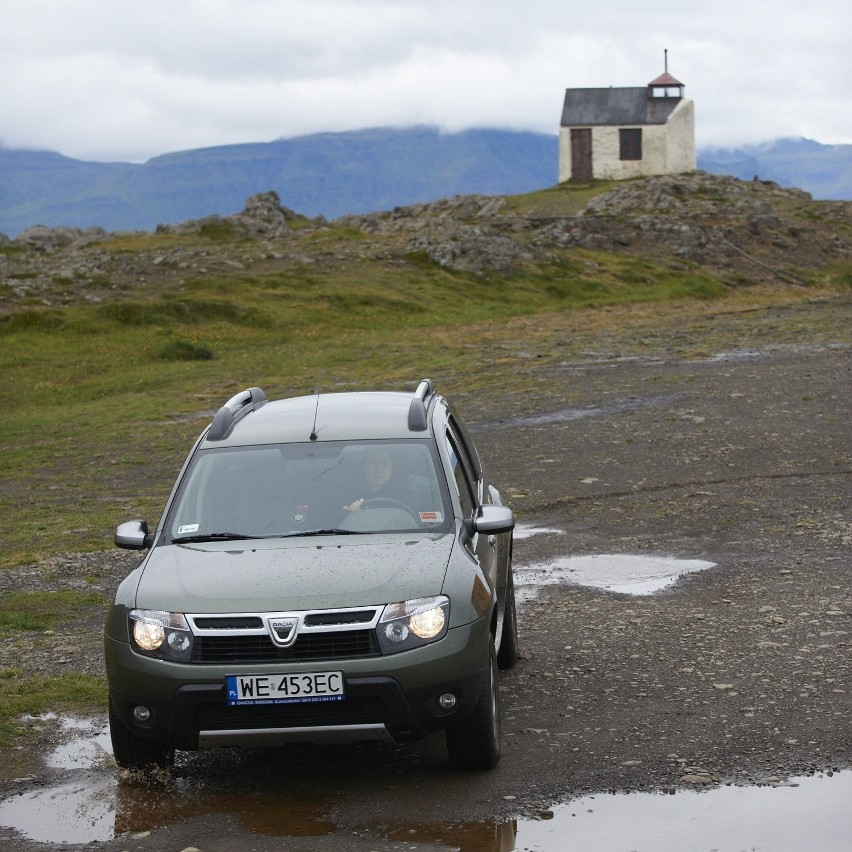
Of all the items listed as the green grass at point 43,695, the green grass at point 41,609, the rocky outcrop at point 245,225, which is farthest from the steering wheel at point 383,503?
the rocky outcrop at point 245,225

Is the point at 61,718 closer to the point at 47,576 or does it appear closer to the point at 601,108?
the point at 47,576

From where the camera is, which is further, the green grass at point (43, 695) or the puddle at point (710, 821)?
the green grass at point (43, 695)

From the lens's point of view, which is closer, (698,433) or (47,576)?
(47,576)

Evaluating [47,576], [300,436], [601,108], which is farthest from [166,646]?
[601,108]

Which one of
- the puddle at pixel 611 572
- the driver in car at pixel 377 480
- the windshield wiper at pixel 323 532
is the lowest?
the puddle at pixel 611 572

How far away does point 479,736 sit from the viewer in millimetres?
6121

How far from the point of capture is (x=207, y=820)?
5.84 meters

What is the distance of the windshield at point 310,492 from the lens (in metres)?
6.93

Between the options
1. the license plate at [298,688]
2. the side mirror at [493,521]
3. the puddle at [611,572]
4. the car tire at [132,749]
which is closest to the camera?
the license plate at [298,688]

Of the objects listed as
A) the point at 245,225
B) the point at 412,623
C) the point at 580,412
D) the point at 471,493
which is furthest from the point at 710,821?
the point at 245,225

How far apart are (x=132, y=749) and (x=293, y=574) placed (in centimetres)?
116

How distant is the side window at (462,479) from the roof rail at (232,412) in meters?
1.28

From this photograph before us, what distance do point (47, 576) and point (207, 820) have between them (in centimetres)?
635

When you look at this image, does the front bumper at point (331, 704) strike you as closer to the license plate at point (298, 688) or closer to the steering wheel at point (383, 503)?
the license plate at point (298, 688)
